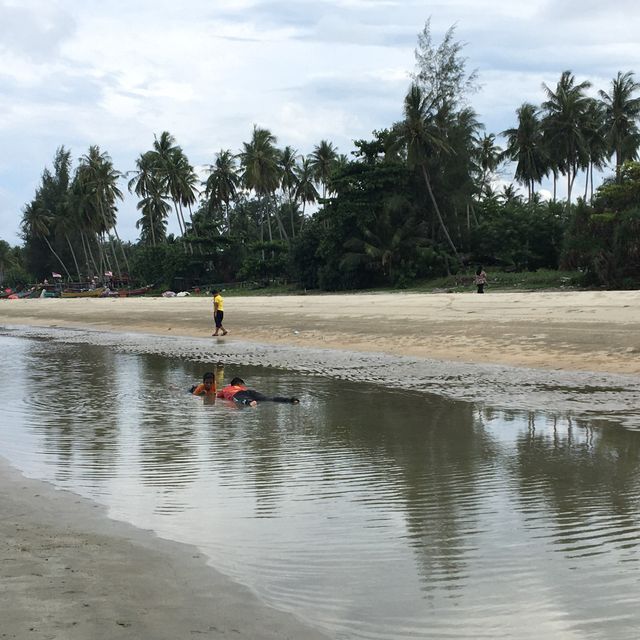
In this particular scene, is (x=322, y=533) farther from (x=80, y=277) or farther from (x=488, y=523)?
(x=80, y=277)

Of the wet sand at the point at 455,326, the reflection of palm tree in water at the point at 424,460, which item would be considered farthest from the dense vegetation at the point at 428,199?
the reflection of palm tree in water at the point at 424,460

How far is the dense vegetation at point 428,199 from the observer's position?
1375 inches

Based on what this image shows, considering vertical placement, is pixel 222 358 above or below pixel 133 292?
below

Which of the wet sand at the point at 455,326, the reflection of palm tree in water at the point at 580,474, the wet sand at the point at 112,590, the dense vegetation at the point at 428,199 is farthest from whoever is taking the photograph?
the dense vegetation at the point at 428,199

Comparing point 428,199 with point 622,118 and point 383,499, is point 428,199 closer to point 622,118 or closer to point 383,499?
point 622,118

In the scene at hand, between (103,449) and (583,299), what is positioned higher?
(583,299)

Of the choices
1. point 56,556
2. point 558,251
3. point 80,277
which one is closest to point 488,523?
point 56,556

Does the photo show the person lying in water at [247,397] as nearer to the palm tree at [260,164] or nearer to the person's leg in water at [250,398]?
the person's leg in water at [250,398]

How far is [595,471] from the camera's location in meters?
6.57

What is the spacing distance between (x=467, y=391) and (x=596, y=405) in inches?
89.1

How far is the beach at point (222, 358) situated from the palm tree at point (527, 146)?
104ft

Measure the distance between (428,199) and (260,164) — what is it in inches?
791

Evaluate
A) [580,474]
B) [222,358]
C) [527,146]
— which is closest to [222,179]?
[527,146]

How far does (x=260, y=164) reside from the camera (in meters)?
60.3
